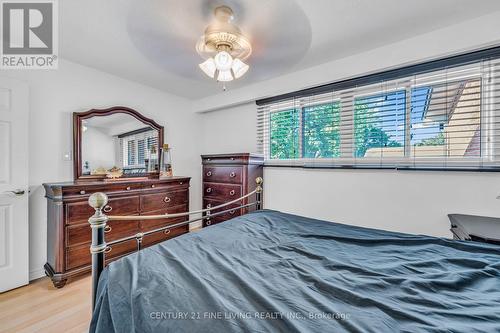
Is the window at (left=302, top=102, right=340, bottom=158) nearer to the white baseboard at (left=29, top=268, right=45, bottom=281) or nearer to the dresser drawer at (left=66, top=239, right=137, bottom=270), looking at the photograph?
the dresser drawer at (left=66, top=239, right=137, bottom=270)

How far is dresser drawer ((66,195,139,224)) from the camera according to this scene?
218 cm

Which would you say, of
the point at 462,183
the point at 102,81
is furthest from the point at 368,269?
the point at 102,81

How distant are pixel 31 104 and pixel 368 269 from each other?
326 cm

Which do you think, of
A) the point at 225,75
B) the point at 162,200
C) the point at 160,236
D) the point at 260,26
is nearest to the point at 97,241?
the point at 225,75

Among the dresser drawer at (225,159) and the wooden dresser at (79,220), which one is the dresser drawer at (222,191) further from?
the wooden dresser at (79,220)

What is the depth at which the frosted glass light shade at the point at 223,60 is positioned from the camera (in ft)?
5.61

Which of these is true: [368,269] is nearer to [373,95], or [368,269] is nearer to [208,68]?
[208,68]

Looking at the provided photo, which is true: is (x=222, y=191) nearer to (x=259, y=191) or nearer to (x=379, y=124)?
(x=259, y=191)

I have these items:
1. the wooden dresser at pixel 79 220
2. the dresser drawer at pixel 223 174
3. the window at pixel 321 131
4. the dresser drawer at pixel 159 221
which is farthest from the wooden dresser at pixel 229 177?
the wooden dresser at pixel 79 220

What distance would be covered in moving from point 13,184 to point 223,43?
2318mm

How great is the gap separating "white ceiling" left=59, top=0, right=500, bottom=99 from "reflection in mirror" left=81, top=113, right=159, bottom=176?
73cm

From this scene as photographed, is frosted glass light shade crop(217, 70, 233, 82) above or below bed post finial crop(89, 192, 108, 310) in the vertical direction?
above

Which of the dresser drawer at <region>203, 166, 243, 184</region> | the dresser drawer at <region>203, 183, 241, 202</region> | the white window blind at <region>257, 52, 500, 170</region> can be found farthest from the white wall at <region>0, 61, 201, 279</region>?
the white window blind at <region>257, 52, 500, 170</region>

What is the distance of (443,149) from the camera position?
2004mm
